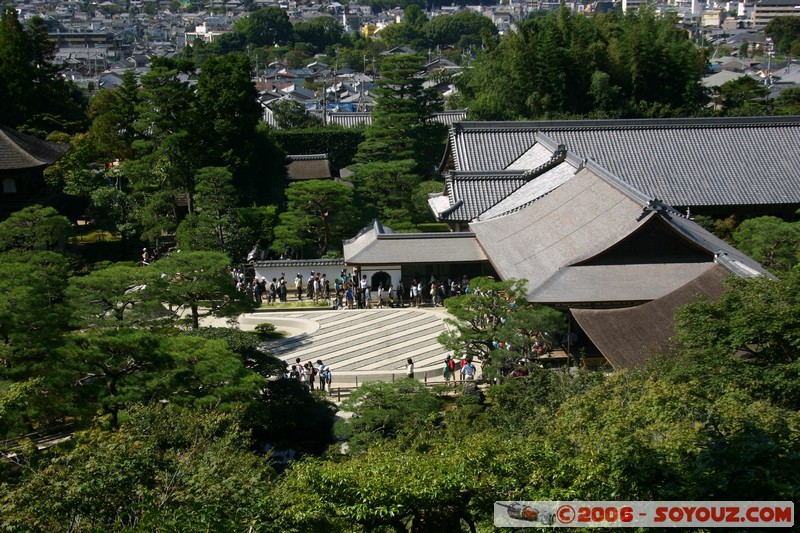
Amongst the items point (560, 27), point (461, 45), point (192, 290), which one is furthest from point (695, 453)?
point (461, 45)

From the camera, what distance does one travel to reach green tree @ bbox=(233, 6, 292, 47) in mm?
132250

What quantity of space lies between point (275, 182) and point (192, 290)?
1680 cm

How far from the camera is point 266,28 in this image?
13375 centimetres

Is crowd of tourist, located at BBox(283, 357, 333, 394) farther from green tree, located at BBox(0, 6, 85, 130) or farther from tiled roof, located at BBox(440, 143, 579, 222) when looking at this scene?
green tree, located at BBox(0, 6, 85, 130)

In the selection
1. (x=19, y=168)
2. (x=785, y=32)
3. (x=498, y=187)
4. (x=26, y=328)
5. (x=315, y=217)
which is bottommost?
(x=785, y=32)

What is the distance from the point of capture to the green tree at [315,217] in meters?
30.9

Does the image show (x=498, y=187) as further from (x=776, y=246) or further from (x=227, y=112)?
(x=227, y=112)

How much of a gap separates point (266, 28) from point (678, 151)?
352 feet

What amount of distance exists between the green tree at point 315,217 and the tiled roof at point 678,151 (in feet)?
18.2

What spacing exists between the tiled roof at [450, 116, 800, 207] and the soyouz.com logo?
22625mm

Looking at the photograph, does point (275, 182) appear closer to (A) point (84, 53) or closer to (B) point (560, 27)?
(B) point (560, 27)

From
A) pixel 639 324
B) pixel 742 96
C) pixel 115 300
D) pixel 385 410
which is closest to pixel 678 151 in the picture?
pixel 639 324

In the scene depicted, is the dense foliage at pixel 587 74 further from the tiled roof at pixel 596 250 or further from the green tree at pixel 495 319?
the green tree at pixel 495 319

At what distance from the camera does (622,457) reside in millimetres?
10883
